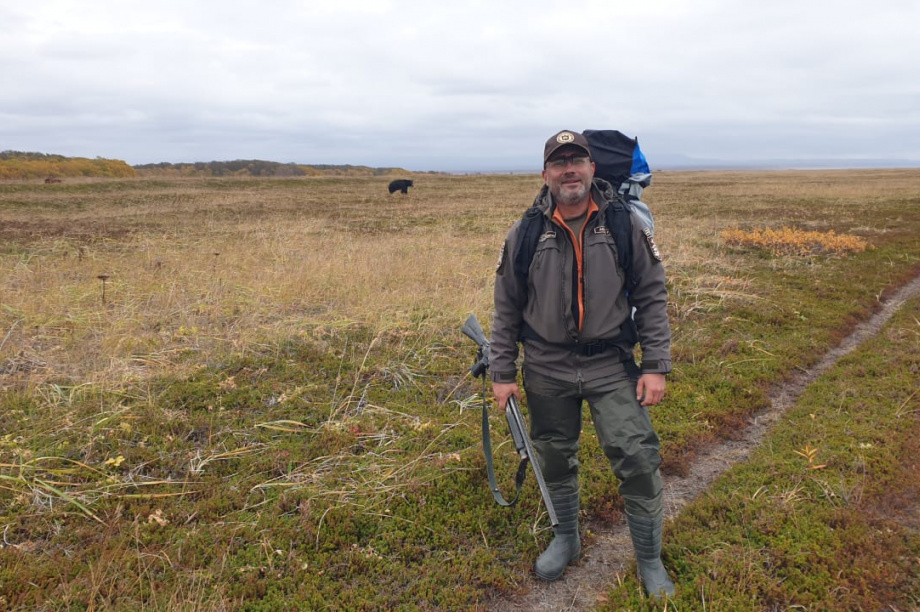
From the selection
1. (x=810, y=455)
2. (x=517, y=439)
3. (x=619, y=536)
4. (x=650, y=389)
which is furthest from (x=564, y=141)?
(x=810, y=455)

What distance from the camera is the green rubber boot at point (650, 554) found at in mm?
3451

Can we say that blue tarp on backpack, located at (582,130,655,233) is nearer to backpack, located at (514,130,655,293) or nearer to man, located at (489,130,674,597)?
backpack, located at (514,130,655,293)

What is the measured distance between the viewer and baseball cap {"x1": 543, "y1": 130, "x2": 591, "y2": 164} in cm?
328

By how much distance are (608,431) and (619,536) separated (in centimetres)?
138

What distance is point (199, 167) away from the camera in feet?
227

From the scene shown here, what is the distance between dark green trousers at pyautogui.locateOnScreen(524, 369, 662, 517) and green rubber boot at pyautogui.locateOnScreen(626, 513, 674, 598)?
69 millimetres

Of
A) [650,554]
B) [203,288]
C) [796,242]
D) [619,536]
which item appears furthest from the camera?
[796,242]

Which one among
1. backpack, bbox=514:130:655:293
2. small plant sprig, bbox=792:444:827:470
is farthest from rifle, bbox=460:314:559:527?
small plant sprig, bbox=792:444:827:470

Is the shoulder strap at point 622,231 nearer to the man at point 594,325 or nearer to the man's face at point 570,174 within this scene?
the man at point 594,325

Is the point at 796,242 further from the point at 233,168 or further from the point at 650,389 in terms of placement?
the point at 233,168

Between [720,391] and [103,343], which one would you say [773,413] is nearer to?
[720,391]

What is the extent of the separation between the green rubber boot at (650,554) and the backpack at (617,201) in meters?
1.46

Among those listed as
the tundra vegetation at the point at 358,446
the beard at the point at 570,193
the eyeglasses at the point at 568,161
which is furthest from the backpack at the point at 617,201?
the tundra vegetation at the point at 358,446

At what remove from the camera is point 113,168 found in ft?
187
